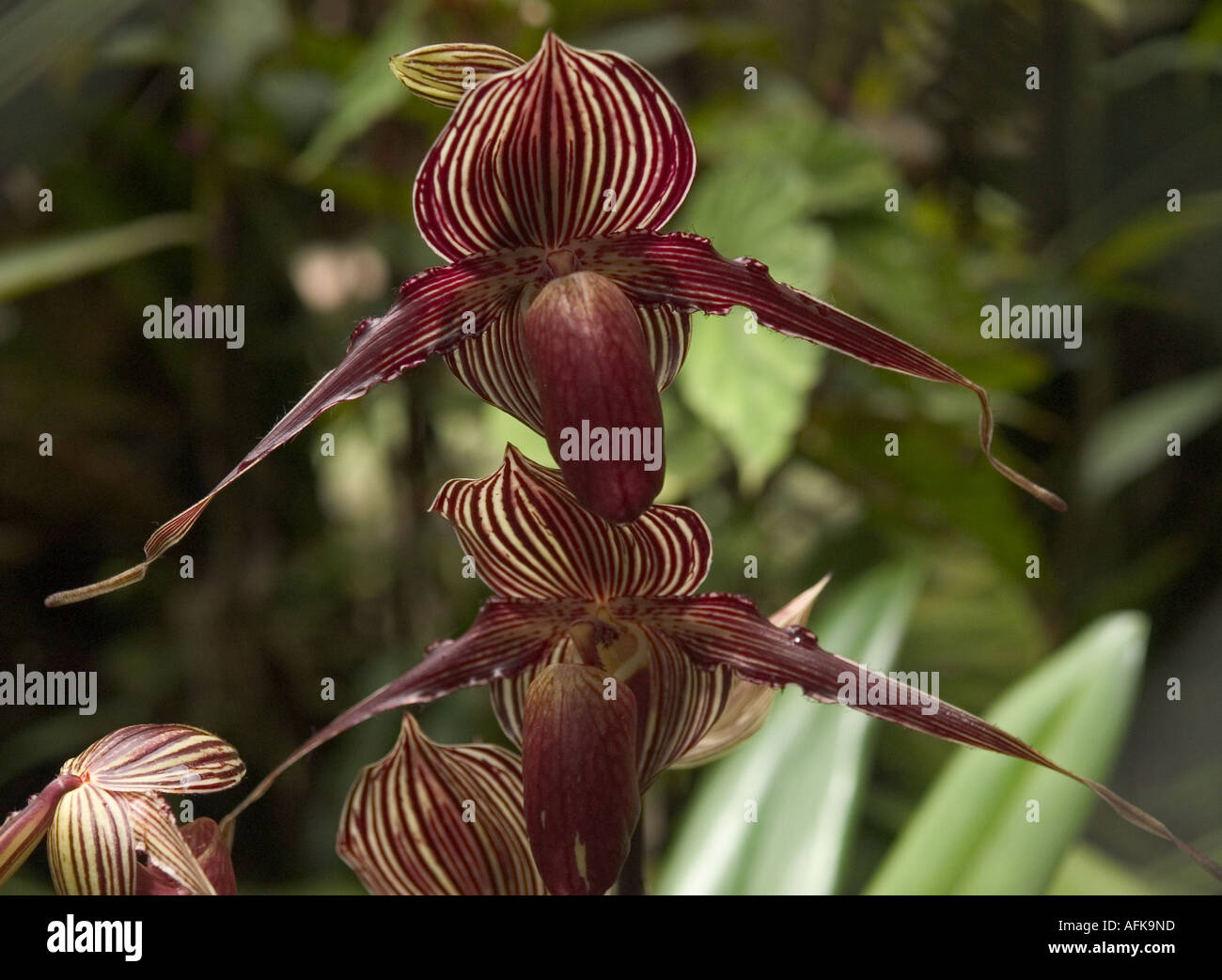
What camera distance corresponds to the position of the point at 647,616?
0.32m

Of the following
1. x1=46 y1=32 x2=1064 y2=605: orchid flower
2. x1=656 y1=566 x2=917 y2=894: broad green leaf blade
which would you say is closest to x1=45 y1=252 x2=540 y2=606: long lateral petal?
x1=46 y1=32 x2=1064 y2=605: orchid flower

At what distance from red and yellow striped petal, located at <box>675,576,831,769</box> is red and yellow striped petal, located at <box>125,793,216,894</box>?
0.15m

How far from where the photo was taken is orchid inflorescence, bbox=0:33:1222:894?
0.87 feet

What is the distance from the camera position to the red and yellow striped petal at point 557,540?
31 cm

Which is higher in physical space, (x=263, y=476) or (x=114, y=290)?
(x=114, y=290)

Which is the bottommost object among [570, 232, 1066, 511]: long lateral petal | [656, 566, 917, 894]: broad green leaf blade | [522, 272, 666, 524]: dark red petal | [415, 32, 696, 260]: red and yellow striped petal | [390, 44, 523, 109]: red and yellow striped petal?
[656, 566, 917, 894]: broad green leaf blade

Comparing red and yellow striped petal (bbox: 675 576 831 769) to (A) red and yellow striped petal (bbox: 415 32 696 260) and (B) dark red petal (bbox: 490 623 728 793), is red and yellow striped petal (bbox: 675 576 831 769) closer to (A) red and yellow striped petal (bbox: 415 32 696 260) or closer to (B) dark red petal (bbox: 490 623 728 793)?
(B) dark red petal (bbox: 490 623 728 793)

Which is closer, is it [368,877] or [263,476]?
[368,877]

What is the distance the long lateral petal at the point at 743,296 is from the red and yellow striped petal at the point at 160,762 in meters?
0.17

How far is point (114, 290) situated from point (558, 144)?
1.16 meters

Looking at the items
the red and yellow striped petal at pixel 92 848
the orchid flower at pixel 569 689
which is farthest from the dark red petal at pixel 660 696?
the red and yellow striped petal at pixel 92 848

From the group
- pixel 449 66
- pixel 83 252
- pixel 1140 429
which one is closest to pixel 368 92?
pixel 83 252
